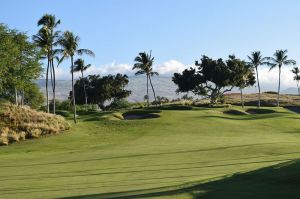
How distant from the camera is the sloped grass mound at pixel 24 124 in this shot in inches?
1832

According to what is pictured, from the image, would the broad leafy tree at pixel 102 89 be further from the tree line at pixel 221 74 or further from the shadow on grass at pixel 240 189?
the shadow on grass at pixel 240 189

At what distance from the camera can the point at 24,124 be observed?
49281 mm

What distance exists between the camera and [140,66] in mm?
96250

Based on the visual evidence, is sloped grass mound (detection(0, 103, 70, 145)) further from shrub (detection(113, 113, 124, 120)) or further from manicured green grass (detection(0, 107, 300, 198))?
shrub (detection(113, 113, 124, 120))

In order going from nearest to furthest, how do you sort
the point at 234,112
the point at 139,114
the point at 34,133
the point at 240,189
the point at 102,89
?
the point at 240,189 → the point at 34,133 → the point at 139,114 → the point at 234,112 → the point at 102,89

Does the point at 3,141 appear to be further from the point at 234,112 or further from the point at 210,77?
the point at 210,77

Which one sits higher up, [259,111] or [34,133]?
[259,111]

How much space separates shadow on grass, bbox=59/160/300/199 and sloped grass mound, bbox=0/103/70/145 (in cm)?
3195

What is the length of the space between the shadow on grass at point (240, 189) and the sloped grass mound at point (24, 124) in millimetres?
31949

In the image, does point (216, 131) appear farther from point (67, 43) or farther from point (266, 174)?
point (266, 174)

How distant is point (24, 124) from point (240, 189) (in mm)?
A: 37658

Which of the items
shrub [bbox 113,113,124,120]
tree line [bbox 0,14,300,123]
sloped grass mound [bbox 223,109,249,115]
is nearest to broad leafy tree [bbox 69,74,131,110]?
tree line [bbox 0,14,300,123]

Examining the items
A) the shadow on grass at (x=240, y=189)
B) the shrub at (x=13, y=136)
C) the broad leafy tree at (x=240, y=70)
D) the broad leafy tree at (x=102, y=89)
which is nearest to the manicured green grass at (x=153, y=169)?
the shadow on grass at (x=240, y=189)

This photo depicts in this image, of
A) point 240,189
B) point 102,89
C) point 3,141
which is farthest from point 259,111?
point 240,189
